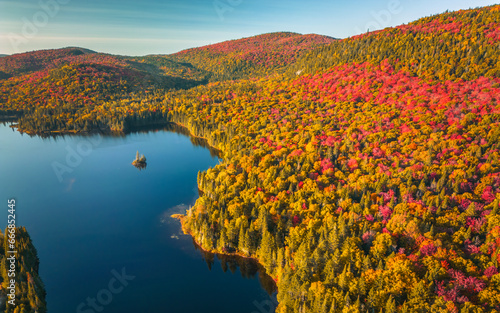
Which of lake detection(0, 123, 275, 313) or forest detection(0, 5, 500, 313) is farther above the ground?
forest detection(0, 5, 500, 313)

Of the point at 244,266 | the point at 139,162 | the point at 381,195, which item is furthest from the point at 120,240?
the point at 381,195

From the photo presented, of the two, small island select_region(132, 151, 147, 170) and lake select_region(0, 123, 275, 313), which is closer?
lake select_region(0, 123, 275, 313)

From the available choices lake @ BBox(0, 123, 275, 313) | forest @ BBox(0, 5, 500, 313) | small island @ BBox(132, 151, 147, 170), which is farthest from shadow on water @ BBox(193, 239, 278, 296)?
small island @ BBox(132, 151, 147, 170)

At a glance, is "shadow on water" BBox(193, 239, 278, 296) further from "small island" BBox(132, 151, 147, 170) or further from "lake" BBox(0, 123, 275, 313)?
"small island" BBox(132, 151, 147, 170)

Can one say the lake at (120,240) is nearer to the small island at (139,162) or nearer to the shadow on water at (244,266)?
the shadow on water at (244,266)

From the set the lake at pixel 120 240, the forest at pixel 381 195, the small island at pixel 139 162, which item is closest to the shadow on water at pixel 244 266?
the lake at pixel 120 240

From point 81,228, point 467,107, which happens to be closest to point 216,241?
point 81,228
